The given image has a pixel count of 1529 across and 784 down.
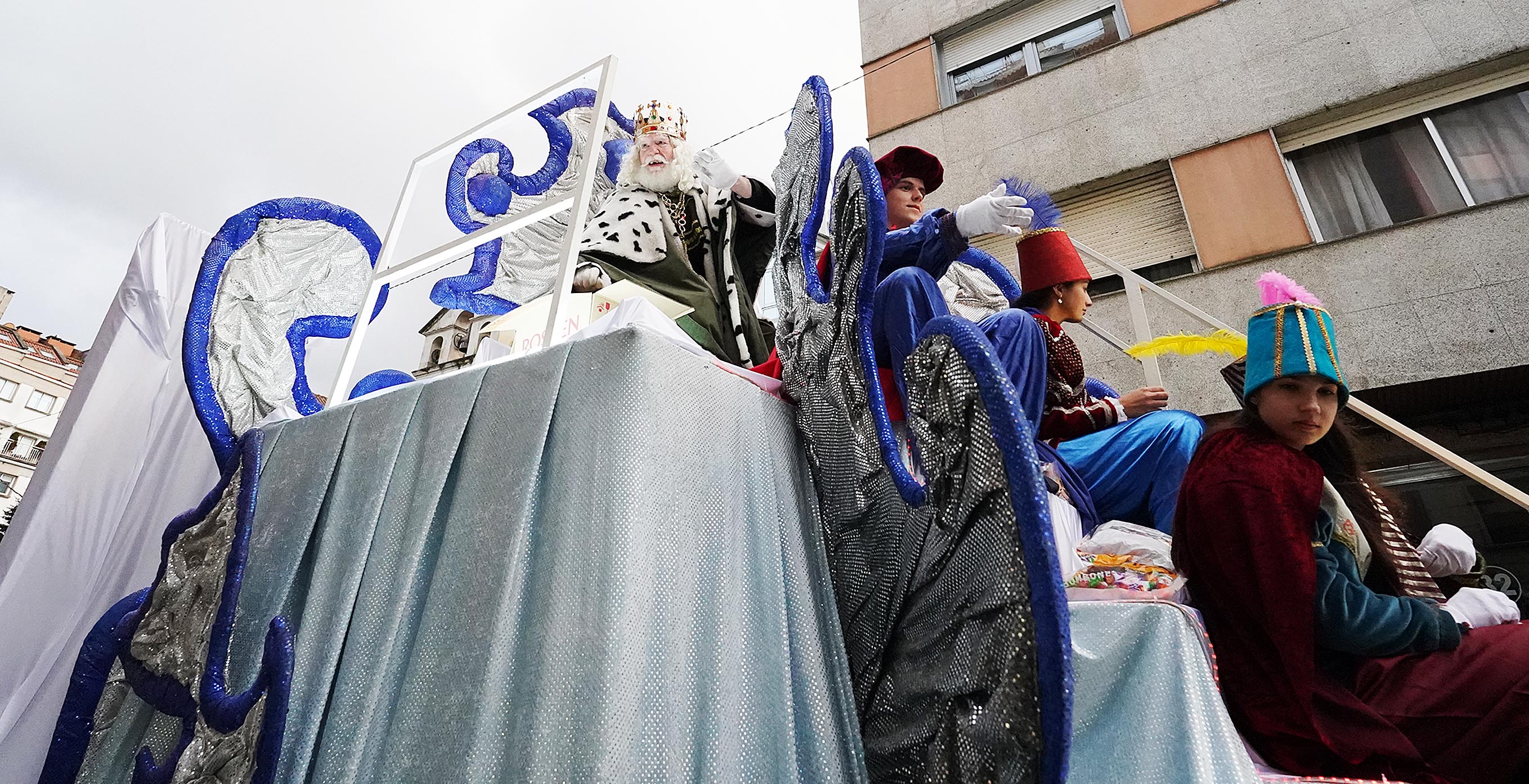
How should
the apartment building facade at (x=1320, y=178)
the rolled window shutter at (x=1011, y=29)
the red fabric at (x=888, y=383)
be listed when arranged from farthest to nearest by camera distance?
the rolled window shutter at (x=1011, y=29)
the apartment building facade at (x=1320, y=178)
the red fabric at (x=888, y=383)

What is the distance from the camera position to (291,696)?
1071 mm

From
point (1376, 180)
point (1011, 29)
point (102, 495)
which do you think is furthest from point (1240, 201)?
Answer: point (102, 495)

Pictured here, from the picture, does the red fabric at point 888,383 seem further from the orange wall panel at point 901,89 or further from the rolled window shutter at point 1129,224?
the orange wall panel at point 901,89

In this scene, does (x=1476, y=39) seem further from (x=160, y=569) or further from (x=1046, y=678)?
(x=160, y=569)

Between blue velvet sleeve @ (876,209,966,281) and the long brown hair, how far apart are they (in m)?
0.75

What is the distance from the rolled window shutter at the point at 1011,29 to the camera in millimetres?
5992

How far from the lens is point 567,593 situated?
0.93 meters

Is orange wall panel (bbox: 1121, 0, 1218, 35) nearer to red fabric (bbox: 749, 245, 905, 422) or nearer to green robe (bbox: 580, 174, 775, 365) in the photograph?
green robe (bbox: 580, 174, 775, 365)

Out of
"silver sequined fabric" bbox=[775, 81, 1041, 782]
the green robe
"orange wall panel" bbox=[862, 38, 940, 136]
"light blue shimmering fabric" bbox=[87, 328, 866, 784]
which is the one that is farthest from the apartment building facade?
"light blue shimmering fabric" bbox=[87, 328, 866, 784]

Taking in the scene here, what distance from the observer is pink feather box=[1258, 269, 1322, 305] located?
1589 mm

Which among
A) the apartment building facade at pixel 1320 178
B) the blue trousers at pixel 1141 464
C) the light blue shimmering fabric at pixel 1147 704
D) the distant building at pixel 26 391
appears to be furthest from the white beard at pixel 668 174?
the distant building at pixel 26 391

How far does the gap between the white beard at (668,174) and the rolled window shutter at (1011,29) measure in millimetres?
4656

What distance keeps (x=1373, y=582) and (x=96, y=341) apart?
359 cm

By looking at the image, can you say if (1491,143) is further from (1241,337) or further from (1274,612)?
(1274,612)
